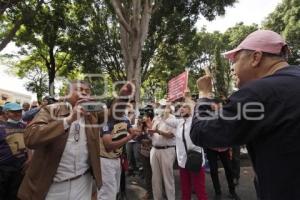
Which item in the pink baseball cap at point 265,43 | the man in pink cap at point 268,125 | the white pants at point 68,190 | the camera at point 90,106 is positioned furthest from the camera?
the white pants at point 68,190

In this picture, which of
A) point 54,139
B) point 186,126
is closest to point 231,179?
point 186,126

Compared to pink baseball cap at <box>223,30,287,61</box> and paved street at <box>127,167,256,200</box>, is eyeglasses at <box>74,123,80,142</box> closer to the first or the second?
pink baseball cap at <box>223,30,287,61</box>

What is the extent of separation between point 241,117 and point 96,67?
70.8ft

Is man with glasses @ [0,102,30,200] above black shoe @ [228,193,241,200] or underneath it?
above

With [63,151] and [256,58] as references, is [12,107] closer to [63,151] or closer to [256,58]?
[63,151]

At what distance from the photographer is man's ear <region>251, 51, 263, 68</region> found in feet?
6.90

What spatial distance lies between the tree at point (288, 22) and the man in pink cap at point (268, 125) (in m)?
28.0

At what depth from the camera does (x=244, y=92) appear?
192 centimetres

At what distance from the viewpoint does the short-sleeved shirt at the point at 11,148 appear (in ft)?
18.9

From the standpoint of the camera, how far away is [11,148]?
19.1ft

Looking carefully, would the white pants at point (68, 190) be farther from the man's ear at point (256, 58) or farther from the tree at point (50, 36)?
the tree at point (50, 36)

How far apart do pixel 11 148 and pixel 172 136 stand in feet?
Answer: 9.32

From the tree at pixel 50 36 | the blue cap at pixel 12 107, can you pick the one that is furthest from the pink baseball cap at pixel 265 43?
the tree at pixel 50 36

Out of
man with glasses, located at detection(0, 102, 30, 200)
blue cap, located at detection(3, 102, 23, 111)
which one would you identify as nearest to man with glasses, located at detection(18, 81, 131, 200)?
man with glasses, located at detection(0, 102, 30, 200)
